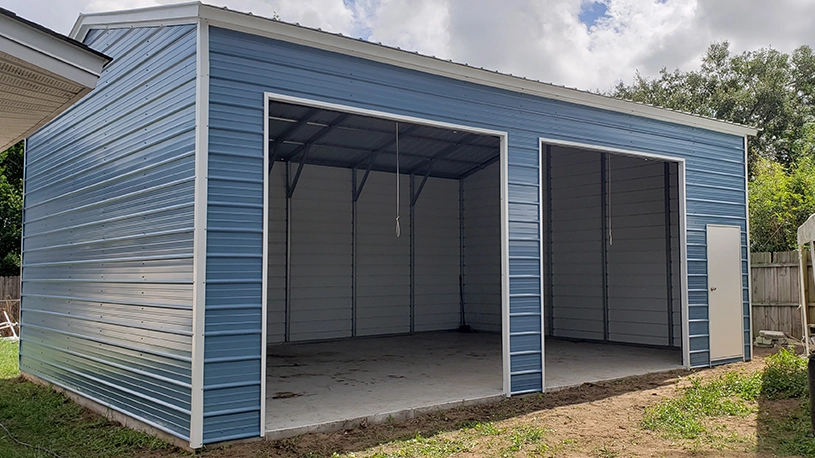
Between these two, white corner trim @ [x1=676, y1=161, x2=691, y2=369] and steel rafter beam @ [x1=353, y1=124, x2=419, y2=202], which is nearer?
white corner trim @ [x1=676, y1=161, x2=691, y2=369]

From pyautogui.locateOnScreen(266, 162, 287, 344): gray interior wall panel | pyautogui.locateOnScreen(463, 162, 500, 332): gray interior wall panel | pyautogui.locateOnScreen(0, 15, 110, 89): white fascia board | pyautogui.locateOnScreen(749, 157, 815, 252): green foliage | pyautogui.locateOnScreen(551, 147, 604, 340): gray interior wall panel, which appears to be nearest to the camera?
pyautogui.locateOnScreen(0, 15, 110, 89): white fascia board

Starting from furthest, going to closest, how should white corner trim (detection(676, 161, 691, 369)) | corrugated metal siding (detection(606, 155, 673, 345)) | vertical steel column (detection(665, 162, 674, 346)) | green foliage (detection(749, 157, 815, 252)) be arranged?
1. green foliage (detection(749, 157, 815, 252))
2. corrugated metal siding (detection(606, 155, 673, 345))
3. vertical steel column (detection(665, 162, 674, 346))
4. white corner trim (detection(676, 161, 691, 369))

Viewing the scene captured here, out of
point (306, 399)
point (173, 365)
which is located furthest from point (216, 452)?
point (306, 399)

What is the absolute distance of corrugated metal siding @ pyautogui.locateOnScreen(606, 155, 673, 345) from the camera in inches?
416

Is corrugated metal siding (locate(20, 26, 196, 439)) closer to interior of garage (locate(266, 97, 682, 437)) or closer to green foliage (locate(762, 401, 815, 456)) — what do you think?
interior of garage (locate(266, 97, 682, 437))

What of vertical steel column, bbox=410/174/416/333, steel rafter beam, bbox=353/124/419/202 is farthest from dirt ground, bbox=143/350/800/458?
vertical steel column, bbox=410/174/416/333

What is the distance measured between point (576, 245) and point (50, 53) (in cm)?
938

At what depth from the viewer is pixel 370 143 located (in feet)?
35.6

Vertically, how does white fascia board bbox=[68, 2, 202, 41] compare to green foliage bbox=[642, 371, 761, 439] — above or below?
above

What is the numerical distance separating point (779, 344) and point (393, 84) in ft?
26.1

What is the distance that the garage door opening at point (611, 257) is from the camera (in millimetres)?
10398

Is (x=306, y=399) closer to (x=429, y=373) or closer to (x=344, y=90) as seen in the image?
(x=429, y=373)

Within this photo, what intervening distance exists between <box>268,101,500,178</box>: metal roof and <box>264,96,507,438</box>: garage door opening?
3 cm

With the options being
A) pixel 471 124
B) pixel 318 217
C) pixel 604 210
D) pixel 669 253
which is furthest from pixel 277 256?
pixel 669 253
